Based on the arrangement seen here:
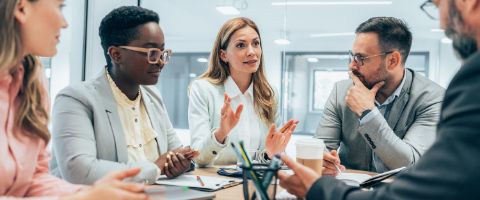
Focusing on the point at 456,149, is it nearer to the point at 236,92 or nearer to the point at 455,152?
the point at 455,152

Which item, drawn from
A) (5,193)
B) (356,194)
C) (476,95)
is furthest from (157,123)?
(476,95)

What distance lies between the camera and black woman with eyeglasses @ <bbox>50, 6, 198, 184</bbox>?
4.70 feet

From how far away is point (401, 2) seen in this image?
185 inches

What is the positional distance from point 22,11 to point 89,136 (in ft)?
1.89

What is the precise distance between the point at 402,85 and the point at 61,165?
5.34 ft

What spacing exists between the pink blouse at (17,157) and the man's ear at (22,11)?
0.14m

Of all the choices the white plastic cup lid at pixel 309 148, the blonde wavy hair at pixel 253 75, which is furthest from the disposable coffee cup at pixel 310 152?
the blonde wavy hair at pixel 253 75

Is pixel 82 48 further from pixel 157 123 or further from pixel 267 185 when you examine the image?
pixel 267 185

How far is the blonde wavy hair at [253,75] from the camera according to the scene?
2.39 metres

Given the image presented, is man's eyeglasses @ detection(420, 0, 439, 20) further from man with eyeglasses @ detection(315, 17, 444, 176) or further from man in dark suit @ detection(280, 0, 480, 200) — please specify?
man with eyeglasses @ detection(315, 17, 444, 176)

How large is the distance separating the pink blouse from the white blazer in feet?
2.70

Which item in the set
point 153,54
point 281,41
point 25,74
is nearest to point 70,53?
point 153,54

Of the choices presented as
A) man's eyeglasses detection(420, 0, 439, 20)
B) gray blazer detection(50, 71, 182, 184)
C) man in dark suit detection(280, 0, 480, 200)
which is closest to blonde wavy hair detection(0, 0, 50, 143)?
gray blazer detection(50, 71, 182, 184)

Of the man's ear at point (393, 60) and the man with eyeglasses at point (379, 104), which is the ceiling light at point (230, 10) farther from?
the man's ear at point (393, 60)
